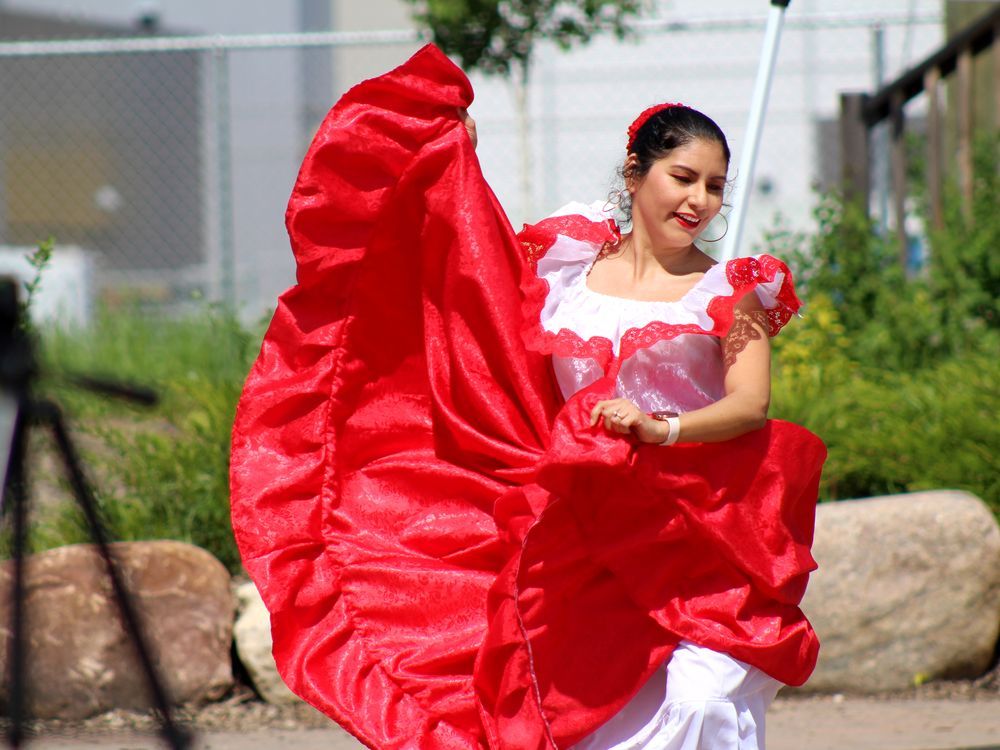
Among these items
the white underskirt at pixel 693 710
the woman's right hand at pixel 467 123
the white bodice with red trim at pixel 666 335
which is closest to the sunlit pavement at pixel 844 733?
the white underskirt at pixel 693 710

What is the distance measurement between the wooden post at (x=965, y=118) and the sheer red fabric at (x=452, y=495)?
4972mm

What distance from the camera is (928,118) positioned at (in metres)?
7.49

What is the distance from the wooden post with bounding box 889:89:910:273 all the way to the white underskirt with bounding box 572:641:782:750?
210 inches

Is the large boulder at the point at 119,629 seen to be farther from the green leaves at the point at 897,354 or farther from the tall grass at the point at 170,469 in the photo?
the green leaves at the point at 897,354

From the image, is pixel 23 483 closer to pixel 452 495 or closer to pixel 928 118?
pixel 452 495

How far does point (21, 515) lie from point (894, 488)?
4.38 meters

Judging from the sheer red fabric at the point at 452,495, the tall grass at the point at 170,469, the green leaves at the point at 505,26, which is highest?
the green leaves at the point at 505,26

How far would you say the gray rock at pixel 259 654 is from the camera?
4.47m

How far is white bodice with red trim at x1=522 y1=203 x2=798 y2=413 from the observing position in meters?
2.61

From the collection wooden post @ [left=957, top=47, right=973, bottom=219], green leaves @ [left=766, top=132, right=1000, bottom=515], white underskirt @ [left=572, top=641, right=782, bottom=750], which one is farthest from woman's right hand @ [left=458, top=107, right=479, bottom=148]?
wooden post @ [left=957, top=47, right=973, bottom=219]

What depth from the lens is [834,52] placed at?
1179cm

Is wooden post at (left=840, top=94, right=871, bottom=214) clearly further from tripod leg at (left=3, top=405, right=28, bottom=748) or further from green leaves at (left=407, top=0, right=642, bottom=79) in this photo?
tripod leg at (left=3, top=405, right=28, bottom=748)

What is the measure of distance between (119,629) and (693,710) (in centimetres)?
247

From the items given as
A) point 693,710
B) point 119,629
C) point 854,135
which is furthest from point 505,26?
point 693,710
